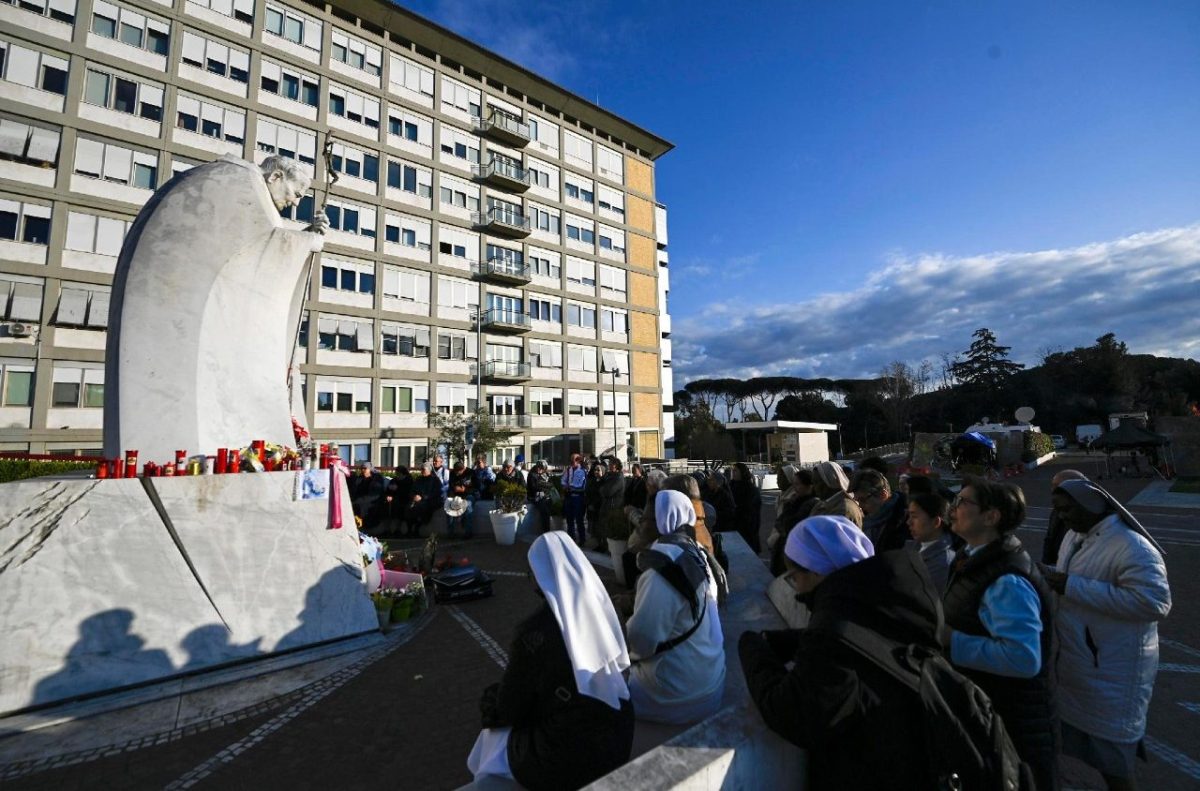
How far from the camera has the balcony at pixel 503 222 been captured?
36.0 meters

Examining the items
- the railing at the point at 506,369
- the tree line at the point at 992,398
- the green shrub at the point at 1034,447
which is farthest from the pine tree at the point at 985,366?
the railing at the point at 506,369

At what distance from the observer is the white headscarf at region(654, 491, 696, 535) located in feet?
11.7

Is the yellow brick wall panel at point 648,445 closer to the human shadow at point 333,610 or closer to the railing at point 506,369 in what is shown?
the railing at point 506,369

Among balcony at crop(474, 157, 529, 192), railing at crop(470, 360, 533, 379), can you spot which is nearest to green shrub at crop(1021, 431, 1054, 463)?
railing at crop(470, 360, 533, 379)

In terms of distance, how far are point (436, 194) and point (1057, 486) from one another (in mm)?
36097

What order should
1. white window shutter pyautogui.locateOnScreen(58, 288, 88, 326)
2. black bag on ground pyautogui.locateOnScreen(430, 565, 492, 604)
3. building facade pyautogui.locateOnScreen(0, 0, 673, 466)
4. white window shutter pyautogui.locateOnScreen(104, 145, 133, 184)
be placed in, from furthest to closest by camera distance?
white window shutter pyautogui.locateOnScreen(104, 145, 133, 184), white window shutter pyautogui.locateOnScreen(58, 288, 88, 326), building facade pyautogui.locateOnScreen(0, 0, 673, 466), black bag on ground pyautogui.locateOnScreen(430, 565, 492, 604)

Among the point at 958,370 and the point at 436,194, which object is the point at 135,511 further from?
the point at 958,370

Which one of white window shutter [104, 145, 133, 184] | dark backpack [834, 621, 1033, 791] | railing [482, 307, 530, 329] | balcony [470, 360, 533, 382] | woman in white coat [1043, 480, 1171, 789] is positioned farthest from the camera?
railing [482, 307, 530, 329]

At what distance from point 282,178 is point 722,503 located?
25.8 ft

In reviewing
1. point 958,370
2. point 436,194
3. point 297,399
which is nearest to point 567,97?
point 436,194

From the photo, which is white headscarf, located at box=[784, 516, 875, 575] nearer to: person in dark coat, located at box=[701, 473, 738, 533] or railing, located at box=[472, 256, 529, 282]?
person in dark coat, located at box=[701, 473, 738, 533]

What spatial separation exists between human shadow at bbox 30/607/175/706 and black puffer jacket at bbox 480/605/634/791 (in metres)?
4.26

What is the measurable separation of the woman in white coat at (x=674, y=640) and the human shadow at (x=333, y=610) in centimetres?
402

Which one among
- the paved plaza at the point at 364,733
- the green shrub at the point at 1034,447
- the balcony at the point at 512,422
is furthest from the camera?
the green shrub at the point at 1034,447
